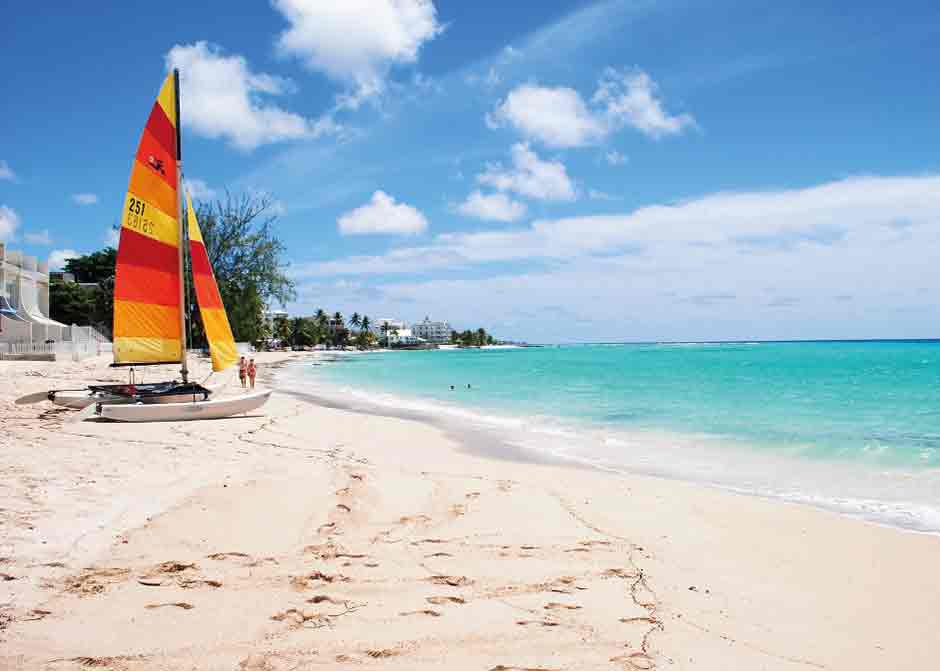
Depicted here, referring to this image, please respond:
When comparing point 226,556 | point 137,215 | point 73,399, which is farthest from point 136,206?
point 226,556

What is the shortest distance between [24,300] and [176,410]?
3583 cm

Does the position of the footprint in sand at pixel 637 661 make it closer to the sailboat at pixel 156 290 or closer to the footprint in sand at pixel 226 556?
the footprint in sand at pixel 226 556

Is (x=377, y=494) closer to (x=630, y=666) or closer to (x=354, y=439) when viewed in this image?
(x=630, y=666)

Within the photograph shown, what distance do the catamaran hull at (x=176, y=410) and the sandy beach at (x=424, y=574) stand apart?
4862mm

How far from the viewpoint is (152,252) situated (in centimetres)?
1439

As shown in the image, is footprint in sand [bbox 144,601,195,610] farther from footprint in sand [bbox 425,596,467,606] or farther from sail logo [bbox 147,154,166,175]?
sail logo [bbox 147,154,166,175]

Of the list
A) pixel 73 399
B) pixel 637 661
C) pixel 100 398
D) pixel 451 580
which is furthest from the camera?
pixel 73 399

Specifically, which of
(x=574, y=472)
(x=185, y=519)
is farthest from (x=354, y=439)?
(x=185, y=519)

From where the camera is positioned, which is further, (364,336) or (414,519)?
(364,336)

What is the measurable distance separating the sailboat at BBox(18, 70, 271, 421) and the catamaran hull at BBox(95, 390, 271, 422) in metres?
0.02

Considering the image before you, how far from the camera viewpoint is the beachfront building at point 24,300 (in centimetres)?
3581

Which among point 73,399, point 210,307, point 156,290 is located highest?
point 156,290

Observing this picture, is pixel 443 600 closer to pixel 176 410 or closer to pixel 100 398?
pixel 176 410

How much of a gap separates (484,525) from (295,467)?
3847 mm
